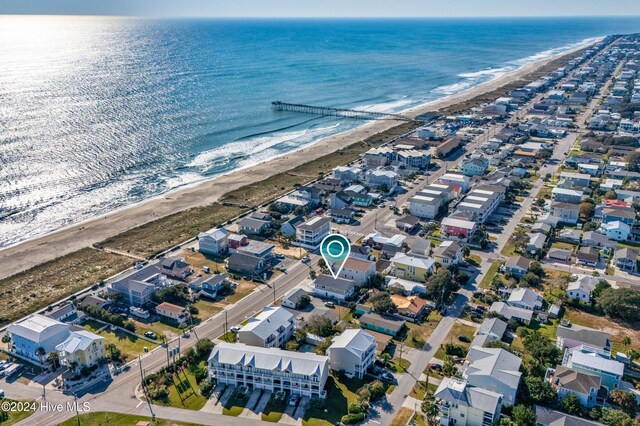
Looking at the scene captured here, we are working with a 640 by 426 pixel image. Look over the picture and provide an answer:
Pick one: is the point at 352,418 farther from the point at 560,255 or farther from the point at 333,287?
the point at 560,255

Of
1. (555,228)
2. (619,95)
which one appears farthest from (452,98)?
(555,228)

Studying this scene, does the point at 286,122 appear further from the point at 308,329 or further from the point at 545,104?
the point at 308,329

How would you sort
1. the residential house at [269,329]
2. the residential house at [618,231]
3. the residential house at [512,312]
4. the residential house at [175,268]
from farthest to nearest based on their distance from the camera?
the residential house at [618,231] < the residential house at [175,268] < the residential house at [512,312] < the residential house at [269,329]

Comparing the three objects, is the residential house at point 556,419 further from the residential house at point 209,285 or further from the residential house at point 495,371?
the residential house at point 209,285

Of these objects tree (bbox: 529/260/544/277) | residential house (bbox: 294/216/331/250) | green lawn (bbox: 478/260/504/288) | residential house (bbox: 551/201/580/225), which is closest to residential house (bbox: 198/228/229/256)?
residential house (bbox: 294/216/331/250)

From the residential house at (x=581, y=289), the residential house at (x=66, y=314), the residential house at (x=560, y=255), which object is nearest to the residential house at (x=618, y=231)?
the residential house at (x=560, y=255)

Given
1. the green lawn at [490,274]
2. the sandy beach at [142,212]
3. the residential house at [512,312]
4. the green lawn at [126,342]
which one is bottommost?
the sandy beach at [142,212]
